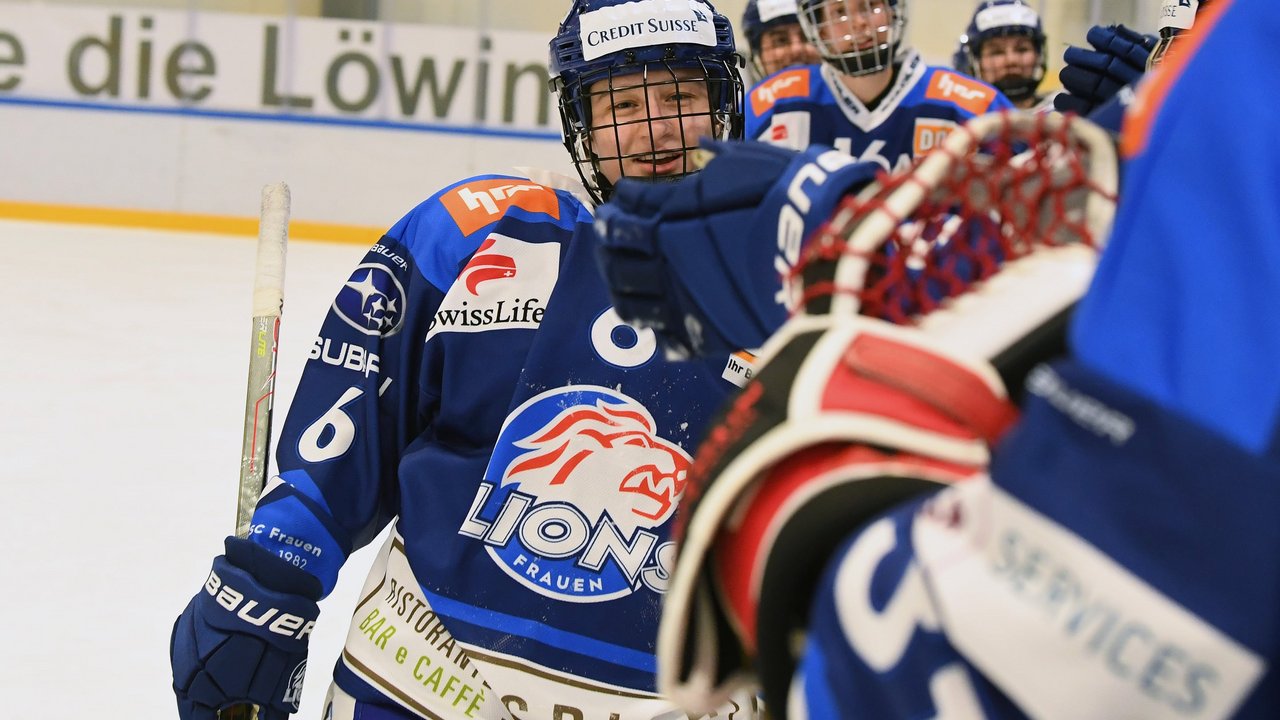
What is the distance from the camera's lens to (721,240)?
0.73 m

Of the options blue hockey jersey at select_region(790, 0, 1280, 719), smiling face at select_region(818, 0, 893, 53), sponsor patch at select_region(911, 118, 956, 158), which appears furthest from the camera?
sponsor patch at select_region(911, 118, 956, 158)

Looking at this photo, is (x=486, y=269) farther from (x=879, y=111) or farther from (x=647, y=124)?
(x=879, y=111)

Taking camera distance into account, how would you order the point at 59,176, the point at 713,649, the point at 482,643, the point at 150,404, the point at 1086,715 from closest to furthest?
1. the point at 1086,715
2. the point at 713,649
3. the point at 482,643
4. the point at 150,404
5. the point at 59,176

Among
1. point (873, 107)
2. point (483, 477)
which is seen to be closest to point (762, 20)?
point (873, 107)

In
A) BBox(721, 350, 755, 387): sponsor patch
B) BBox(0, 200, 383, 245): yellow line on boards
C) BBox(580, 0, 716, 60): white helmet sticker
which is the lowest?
BBox(0, 200, 383, 245): yellow line on boards

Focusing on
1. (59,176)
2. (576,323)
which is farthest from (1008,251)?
(59,176)

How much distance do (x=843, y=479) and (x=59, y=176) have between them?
8.28 metres

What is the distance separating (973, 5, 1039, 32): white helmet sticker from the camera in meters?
5.97

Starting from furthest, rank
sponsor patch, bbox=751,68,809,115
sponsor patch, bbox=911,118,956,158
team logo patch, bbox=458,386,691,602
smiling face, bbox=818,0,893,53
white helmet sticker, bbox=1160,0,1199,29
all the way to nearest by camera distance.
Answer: sponsor patch, bbox=751,68,809,115 < sponsor patch, bbox=911,118,956,158 < smiling face, bbox=818,0,893,53 < white helmet sticker, bbox=1160,0,1199,29 < team logo patch, bbox=458,386,691,602

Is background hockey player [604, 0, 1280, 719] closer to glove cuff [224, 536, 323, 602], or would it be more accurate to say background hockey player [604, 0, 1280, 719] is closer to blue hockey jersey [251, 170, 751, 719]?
blue hockey jersey [251, 170, 751, 719]

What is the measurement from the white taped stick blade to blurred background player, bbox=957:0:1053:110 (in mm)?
4778

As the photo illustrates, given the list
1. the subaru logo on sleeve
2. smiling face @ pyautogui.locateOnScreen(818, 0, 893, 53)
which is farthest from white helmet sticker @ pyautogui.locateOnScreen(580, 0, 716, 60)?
smiling face @ pyautogui.locateOnScreen(818, 0, 893, 53)

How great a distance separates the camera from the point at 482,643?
1289 millimetres

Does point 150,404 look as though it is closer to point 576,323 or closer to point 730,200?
point 576,323
